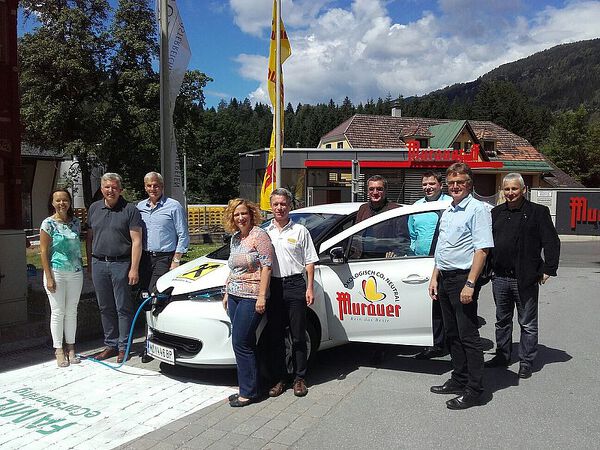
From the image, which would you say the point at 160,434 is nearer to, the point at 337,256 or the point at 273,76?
the point at 337,256

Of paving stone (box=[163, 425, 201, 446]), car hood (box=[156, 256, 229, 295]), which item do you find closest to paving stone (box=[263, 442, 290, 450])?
paving stone (box=[163, 425, 201, 446])

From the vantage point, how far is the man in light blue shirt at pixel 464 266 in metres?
4.08

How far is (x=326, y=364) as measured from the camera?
550 cm

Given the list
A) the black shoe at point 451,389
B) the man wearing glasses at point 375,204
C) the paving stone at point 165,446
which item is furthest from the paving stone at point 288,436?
the man wearing glasses at point 375,204

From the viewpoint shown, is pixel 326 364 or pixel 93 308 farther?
pixel 93 308

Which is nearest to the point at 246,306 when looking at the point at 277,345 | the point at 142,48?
the point at 277,345

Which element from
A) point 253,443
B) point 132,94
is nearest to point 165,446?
point 253,443

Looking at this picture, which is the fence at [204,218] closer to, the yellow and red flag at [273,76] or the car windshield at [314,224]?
the yellow and red flag at [273,76]

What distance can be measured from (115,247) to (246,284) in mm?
1791

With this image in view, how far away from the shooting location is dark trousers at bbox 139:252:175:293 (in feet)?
18.4

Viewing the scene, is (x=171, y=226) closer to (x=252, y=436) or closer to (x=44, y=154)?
(x=252, y=436)

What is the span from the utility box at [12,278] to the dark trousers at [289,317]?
360cm

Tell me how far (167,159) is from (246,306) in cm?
415

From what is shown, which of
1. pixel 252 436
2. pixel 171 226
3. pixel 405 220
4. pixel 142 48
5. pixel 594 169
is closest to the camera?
pixel 252 436
